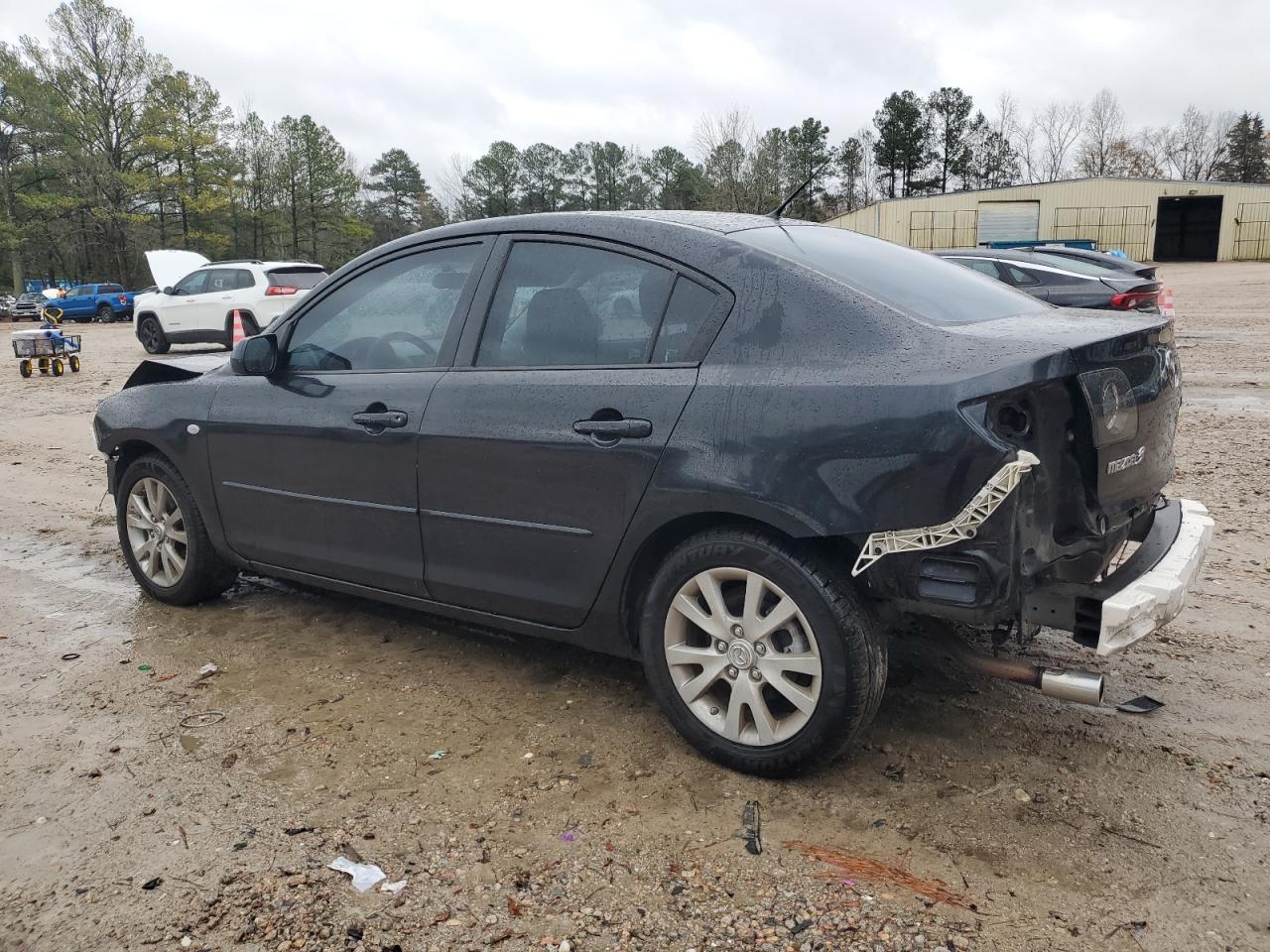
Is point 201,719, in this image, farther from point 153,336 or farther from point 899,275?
point 153,336

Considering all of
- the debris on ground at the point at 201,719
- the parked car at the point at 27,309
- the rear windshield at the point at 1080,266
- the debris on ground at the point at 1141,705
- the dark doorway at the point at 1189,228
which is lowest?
the parked car at the point at 27,309

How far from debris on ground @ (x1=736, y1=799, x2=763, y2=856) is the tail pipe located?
2.61 feet

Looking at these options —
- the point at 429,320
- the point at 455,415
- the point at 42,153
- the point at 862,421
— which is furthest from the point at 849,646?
the point at 42,153

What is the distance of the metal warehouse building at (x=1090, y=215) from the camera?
166ft

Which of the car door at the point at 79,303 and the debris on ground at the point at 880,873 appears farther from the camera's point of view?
the car door at the point at 79,303

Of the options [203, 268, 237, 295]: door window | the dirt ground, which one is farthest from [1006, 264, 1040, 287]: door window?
[203, 268, 237, 295]: door window

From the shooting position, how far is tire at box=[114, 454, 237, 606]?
457 cm

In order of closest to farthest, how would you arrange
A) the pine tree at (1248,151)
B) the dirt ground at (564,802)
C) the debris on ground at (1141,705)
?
the dirt ground at (564,802) < the debris on ground at (1141,705) < the pine tree at (1248,151)

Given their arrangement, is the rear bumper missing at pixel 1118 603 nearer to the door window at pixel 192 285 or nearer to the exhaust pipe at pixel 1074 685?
the exhaust pipe at pixel 1074 685

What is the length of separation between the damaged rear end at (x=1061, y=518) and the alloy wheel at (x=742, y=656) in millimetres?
306

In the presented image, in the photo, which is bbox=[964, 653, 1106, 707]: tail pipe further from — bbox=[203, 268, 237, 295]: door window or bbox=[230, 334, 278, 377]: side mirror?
bbox=[203, 268, 237, 295]: door window

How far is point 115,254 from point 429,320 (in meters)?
57.5

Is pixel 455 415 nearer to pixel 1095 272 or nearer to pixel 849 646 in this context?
pixel 849 646

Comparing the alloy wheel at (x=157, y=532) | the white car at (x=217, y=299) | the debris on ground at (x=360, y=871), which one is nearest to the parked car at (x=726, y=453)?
the alloy wheel at (x=157, y=532)
